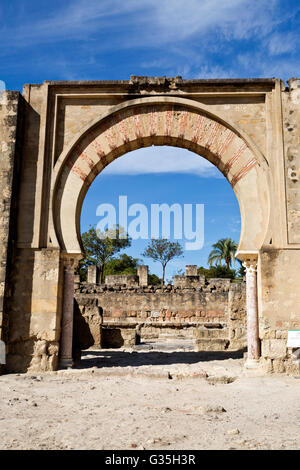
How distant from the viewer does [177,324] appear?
58.6 feet

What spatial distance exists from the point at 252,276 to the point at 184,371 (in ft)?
6.25

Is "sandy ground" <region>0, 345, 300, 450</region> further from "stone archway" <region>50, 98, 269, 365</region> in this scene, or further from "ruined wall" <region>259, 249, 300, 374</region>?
"stone archway" <region>50, 98, 269, 365</region>

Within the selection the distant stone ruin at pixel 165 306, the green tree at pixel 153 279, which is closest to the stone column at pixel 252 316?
the distant stone ruin at pixel 165 306

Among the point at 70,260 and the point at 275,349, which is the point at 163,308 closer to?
the point at 70,260

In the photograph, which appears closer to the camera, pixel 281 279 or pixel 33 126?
pixel 281 279

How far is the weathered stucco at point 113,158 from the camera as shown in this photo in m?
6.57

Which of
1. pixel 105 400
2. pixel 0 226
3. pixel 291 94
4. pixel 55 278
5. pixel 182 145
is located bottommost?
pixel 105 400

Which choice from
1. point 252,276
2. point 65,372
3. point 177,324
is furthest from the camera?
point 177,324

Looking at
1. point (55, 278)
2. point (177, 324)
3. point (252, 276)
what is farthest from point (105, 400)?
point (177, 324)

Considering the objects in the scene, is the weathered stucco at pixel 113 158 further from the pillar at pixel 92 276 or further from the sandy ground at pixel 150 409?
the pillar at pixel 92 276

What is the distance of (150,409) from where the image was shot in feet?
13.8

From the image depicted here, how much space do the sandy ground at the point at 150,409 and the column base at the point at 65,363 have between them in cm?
23

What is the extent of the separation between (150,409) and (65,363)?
294cm
